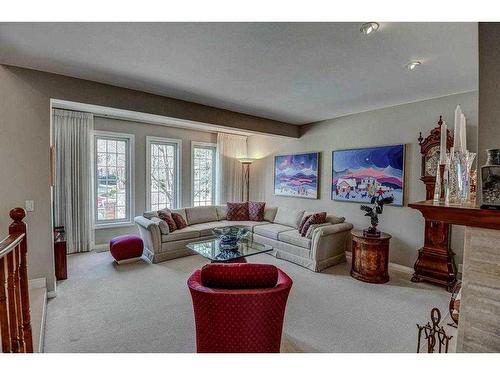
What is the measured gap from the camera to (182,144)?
19.0 feet

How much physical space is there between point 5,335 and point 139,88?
2969mm

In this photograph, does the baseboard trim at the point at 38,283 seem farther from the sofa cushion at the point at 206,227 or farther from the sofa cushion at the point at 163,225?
the sofa cushion at the point at 206,227

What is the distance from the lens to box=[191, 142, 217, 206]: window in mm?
6089

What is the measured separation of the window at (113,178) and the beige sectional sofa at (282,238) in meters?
0.87

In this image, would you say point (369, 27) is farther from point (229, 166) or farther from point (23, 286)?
point (229, 166)

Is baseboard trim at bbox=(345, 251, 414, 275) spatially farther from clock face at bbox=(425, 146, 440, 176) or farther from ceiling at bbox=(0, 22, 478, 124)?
ceiling at bbox=(0, 22, 478, 124)

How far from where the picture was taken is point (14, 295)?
50.6 inches

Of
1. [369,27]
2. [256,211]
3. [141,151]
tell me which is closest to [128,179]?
[141,151]

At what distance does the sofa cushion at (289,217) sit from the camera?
196 inches

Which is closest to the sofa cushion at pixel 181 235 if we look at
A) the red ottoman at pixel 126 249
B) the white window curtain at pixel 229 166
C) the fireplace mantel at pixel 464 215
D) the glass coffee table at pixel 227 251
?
the red ottoman at pixel 126 249

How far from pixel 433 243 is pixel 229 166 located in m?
4.45

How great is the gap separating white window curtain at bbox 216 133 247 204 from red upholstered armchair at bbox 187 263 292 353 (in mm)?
4573

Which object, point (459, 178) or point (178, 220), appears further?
point (178, 220)
